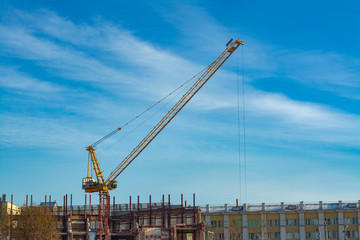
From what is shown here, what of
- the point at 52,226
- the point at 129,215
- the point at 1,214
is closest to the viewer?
the point at 52,226

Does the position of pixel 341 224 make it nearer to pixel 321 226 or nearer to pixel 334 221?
pixel 334 221

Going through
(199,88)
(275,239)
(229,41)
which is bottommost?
(275,239)

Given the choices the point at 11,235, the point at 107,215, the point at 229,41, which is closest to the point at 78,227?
the point at 107,215

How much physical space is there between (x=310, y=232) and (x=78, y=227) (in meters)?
62.6

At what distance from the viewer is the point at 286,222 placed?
6048 inches

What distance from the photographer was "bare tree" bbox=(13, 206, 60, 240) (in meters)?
115

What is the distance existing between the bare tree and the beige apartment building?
47502 millimetres

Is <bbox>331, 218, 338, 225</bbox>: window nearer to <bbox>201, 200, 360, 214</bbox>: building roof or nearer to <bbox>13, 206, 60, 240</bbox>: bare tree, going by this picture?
<bbox>201, 200, 360, 214</bbox>: building roof

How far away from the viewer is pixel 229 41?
142375mm

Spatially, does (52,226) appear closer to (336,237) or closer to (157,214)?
(157,214)

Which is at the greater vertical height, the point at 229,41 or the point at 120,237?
the point at 229,41

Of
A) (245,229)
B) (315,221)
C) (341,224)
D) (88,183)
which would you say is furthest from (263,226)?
(88,183)

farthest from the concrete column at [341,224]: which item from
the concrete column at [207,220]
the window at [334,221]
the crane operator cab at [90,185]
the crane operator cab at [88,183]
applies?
the crane operator cab at [88,183]

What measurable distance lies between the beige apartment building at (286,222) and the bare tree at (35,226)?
4750 centimetres
